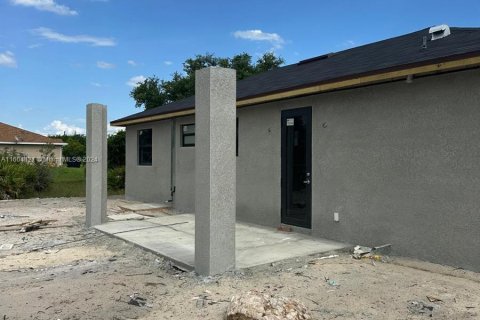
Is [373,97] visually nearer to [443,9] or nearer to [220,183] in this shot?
[220,183]

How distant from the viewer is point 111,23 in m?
13.9

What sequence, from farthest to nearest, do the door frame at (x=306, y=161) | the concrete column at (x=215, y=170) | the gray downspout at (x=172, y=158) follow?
the gray downspout at (x=172, y=158)
the door frame at (x=306, y=161)
the concrete column at (x=215, y=170)

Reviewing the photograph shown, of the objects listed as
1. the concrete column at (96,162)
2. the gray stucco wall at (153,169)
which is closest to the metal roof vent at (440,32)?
the concrete column at (96,162)

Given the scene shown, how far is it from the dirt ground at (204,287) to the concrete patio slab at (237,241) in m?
0.22

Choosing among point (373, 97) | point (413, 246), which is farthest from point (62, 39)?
point (413, 246)

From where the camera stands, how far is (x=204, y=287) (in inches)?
199

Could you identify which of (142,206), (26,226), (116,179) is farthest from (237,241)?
(116,179)

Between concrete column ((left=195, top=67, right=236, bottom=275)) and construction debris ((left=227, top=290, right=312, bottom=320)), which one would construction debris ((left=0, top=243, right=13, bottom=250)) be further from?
construction debris ((left=227, top=290, right=312, bottom=320))

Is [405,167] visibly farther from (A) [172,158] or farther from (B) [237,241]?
(A) [172,158]

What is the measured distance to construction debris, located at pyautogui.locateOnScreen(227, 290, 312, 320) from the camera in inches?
147

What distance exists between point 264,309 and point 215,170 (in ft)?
6.96

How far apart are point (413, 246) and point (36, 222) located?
8498 mm

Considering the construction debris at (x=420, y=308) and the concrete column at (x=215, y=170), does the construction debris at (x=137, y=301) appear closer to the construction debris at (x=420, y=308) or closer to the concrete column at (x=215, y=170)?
the concrete column at (x=215, y=170)

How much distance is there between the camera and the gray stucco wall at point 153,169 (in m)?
13.1
